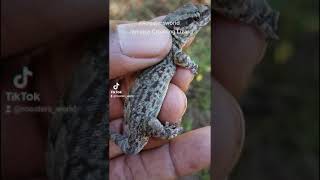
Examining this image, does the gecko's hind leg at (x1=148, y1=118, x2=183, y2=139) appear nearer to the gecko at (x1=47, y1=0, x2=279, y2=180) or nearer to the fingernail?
the gecko at (x1=47, y1=0, x2=279, y2=180)

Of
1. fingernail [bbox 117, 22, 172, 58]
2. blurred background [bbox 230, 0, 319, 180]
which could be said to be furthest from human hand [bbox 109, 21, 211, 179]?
blurred background [bbox 230, 0, 319, 180]

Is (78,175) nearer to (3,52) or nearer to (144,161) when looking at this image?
(144,161)

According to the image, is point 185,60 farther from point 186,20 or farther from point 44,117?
point 44,117

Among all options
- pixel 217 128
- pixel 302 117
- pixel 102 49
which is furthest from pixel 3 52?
pixel 302 117

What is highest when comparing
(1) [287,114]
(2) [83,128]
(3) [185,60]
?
(3) [185,60]

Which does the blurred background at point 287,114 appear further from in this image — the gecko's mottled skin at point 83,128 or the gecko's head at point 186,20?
the gecko's mottled skin at point 83,128

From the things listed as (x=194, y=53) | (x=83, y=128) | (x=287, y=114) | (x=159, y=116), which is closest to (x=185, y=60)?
(x=194, y=53)
